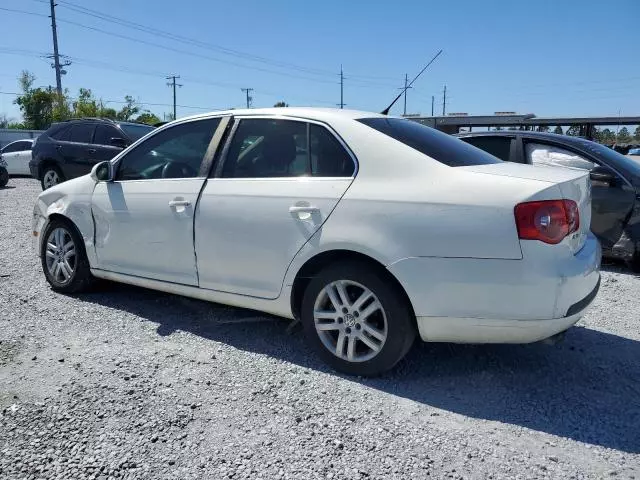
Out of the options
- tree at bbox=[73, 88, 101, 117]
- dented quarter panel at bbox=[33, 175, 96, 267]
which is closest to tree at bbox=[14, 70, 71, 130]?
tree at bbox=[73, 88, 101, 117]

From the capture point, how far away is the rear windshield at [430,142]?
331 centimetres

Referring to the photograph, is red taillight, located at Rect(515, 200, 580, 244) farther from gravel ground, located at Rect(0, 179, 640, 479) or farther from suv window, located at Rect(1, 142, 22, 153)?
suv window, located at Rect(1, 142, 22, 153)

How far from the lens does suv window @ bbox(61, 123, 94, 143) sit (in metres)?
11.1

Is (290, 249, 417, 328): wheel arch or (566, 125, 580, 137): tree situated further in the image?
(566, 125, 580, 137): tree

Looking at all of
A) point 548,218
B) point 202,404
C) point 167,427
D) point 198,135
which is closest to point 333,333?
point 202,404

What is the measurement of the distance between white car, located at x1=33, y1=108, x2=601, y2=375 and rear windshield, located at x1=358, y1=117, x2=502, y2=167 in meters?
0.02

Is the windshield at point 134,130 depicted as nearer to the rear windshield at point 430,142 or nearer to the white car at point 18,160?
the rear windshield at point 430,142

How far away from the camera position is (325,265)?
3344 mm

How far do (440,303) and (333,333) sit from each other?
31.2 inches

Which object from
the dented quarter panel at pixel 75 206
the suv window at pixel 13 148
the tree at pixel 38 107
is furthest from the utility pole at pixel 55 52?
the dented quarter panel at pixel 75 206

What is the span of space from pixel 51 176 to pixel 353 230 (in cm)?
1066

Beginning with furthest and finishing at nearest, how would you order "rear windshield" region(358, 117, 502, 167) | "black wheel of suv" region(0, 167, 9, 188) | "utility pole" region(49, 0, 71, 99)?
"utility pole" region(49, 0, 71, 99) < "black wheel of suv" region(0, 167, 9, 188) < "rear windshield" region(358, 117, 502, 167)

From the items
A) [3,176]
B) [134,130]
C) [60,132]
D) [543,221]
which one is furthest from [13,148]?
[543,221]

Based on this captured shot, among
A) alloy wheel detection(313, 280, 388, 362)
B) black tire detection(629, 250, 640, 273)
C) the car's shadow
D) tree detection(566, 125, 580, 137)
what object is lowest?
the car's shadow
